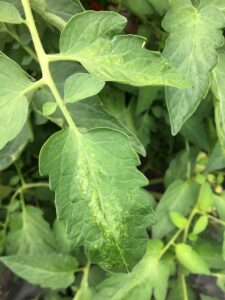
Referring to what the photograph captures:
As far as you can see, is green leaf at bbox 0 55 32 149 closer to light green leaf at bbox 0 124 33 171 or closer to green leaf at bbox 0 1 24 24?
green leaf at bbox 0 1 24 24

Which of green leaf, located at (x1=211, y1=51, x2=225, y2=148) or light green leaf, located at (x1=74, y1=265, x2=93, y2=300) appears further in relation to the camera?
light green leaf, located at (x1=74, y1=265, x2=93, y2=300)

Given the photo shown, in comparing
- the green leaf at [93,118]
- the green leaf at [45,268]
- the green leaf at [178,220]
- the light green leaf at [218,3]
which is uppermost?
the light green leaf at [218,3]

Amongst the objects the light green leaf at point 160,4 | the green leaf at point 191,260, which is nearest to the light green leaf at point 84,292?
Answer: the green leaf at point 191,260

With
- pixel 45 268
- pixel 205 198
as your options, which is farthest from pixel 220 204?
pixel 45 268

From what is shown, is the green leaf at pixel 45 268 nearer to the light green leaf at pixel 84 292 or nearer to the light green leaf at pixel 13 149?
the light green leaf at pixel 84 292

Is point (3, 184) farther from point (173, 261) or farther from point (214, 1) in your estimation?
point (214, 1)

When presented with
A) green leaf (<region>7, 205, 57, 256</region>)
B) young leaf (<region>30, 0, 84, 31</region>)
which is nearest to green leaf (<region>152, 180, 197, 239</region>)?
green leaf (<region>7, 205, 57, 256</region>)
